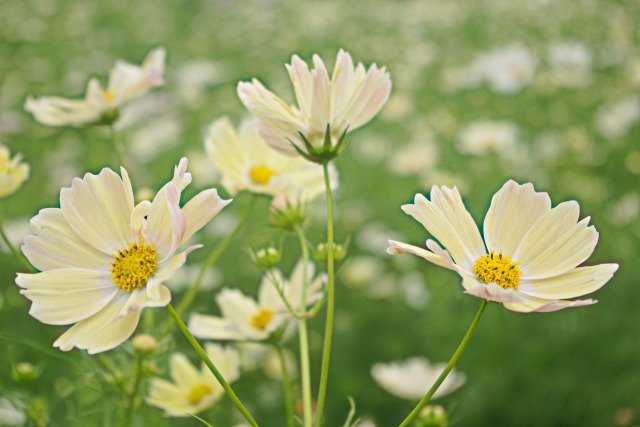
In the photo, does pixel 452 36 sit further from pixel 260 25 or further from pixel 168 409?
pixel 168 409

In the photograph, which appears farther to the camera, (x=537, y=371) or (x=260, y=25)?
(x=260, y=25)

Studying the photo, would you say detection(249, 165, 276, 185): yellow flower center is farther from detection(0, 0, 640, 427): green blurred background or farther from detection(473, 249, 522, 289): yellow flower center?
detection(473, 249, 522, 289): yellow flower center

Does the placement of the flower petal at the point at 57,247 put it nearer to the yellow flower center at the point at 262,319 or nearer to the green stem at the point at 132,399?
the green stem at the point at 132,399

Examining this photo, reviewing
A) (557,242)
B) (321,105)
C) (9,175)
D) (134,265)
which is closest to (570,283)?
(557,242)

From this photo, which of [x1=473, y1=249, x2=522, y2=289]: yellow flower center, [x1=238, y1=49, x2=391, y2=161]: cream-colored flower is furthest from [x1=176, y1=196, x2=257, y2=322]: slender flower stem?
[x1=473, y1=249, x2=522, y2=289]: yellow flower center

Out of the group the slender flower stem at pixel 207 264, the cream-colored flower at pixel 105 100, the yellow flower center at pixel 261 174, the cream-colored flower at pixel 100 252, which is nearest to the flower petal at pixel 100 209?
the cream-colored flower at pixel 100 252

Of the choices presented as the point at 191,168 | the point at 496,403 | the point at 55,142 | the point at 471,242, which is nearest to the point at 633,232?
the point at 496,403

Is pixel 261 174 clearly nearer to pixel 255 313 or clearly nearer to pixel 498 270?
pixel 255 313
